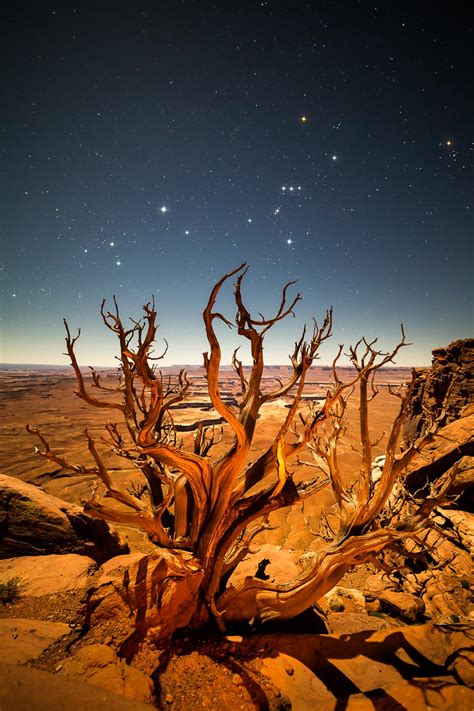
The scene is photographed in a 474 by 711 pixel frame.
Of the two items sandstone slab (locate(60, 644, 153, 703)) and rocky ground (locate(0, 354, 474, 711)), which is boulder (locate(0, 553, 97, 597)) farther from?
sandstone slab (locate(60, 644, 153, 703))

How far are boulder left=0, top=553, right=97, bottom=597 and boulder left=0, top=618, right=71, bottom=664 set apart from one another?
904 millimetres

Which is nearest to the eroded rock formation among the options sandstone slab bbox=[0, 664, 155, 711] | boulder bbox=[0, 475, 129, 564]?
boulder bbox=[0, 475, 129, 564]

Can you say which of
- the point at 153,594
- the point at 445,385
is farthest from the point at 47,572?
the point at 445,385

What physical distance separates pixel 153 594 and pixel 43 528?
160 inches

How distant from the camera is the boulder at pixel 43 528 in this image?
19.8 ft

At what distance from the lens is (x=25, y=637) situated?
346 cm

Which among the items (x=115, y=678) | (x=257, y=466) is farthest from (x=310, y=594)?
(x=115, y=678)

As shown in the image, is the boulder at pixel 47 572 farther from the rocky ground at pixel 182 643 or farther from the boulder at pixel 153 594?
the boulder at pixel 153 594

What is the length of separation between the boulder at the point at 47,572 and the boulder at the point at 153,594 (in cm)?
114

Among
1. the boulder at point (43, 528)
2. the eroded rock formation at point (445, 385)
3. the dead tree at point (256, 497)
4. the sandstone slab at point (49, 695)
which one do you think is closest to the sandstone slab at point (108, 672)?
the sandstone slab at point (49, 695)

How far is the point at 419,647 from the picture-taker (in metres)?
3.93

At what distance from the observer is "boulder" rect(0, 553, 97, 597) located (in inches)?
184

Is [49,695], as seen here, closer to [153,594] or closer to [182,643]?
[153,594]

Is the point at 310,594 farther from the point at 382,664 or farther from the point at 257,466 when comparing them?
the point at 257,466
